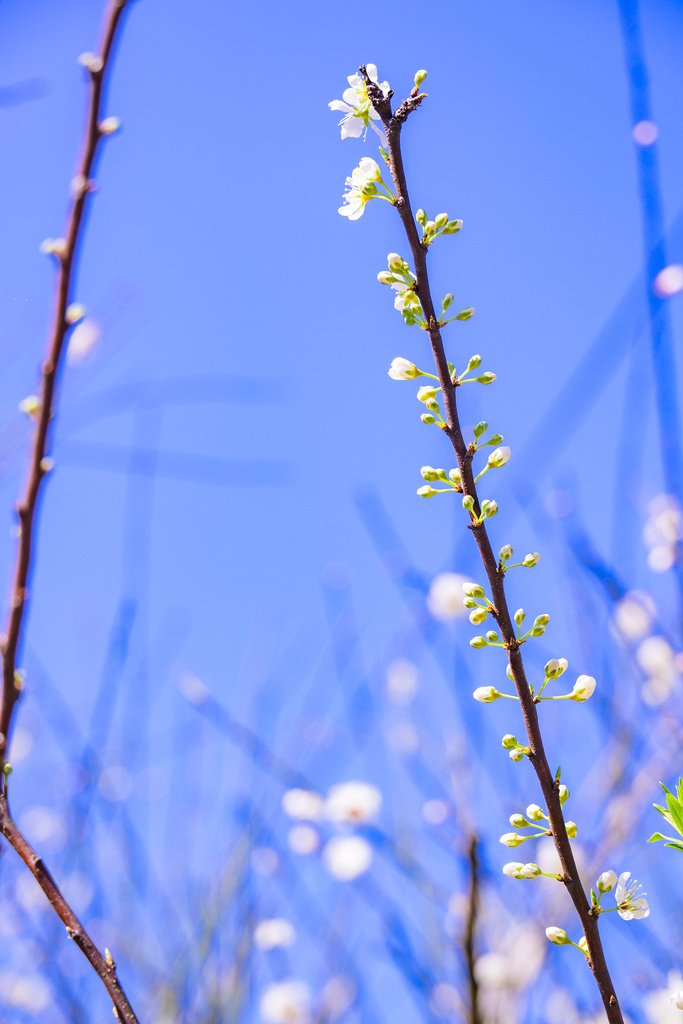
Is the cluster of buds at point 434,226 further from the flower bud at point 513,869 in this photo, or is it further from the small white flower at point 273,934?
the small white flower at point 273,934

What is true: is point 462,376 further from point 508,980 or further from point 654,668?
point 654,668

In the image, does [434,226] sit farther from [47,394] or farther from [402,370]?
[47,394]

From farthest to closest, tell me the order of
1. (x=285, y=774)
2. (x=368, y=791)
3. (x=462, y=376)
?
(x=368, y=791) → (x=285, y=774) → (x=462, y=376)

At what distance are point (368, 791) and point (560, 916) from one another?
6.78 ft

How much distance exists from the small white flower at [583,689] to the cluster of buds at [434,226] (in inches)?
28.7

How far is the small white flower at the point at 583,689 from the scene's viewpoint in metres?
1.27

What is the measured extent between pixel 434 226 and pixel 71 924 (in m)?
1.06

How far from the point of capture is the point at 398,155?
1075 millimetres

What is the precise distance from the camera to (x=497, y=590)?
0.97 meters

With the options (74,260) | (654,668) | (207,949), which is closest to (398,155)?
(74,260)

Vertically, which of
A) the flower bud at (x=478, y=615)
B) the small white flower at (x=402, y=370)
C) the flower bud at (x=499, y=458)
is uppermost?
the small white flower at (x=402, y=370)

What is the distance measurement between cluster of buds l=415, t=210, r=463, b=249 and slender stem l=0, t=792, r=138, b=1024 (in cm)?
94

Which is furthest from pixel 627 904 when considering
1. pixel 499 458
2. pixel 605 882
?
pixel 499 458

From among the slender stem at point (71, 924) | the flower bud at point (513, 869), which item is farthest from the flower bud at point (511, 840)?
the slender stem at point (71, 924)
